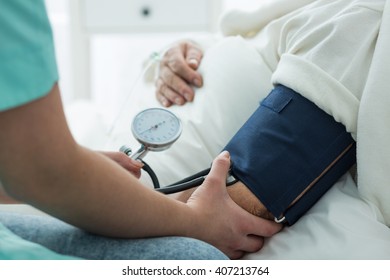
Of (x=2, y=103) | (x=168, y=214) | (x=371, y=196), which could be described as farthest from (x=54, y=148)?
(x=371, y=196)

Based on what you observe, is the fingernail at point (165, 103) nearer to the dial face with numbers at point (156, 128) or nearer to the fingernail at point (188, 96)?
the fingernail at point (188, 96)

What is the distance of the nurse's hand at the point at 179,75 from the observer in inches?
49.2

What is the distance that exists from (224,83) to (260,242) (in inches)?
14.3

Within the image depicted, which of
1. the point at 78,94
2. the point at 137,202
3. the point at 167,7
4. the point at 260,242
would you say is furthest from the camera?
the point at 78,94

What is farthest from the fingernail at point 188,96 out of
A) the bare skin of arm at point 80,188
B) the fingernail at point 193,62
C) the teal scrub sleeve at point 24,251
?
the teal scrub sleeve at point 24,251

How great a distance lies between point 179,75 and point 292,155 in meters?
0.42

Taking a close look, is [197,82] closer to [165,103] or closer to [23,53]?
[165,103]

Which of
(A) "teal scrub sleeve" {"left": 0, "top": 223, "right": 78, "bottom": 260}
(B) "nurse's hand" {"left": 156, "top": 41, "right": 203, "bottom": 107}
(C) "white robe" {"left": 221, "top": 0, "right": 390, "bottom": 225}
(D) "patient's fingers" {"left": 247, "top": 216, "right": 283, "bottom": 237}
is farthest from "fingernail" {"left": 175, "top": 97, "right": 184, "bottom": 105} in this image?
(A) "teal scrub sleeve" {"left": 0, "top": 223, "right": 78, "bottom": 260}

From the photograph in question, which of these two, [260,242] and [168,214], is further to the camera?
[260,242]

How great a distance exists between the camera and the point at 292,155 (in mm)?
980

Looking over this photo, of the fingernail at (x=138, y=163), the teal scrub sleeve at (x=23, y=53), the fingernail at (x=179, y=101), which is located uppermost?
the teal scrub sleeve at (x=23, y=53)

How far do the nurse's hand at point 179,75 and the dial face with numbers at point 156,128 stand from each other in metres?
0.19

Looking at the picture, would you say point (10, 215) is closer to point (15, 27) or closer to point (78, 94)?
point (15, 27)
